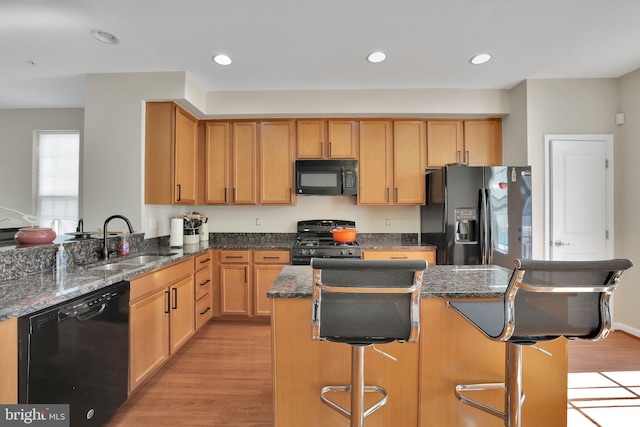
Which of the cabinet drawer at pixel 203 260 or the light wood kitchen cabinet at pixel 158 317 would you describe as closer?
the light wood kitchen cabinet at pixel 158 317

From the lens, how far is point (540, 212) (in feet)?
10.5

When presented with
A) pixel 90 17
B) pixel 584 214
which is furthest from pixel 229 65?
pixel 584 214

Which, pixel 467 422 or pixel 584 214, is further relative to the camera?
pixel 584 214

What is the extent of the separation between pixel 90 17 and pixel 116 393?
100 inches

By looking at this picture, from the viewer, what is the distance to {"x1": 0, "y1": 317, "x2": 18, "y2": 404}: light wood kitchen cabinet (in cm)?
118

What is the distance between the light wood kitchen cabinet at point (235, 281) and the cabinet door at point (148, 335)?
3.34ft

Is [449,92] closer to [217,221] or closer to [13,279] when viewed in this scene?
[217,221]

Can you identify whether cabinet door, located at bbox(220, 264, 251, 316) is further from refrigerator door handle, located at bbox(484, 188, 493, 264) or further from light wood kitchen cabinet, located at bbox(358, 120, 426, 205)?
refrigerator door handle, located at bbox(484, 188, 493, 264)

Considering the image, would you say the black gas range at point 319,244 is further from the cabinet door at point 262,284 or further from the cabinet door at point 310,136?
the cabinet door at point 310,136

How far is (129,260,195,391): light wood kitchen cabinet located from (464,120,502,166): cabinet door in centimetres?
339

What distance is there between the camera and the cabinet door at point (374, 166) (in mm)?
3621

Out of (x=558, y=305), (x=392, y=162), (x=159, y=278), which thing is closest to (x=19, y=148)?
(x=159, y=278)

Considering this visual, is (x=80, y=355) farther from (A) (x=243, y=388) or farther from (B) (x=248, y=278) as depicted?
(B) (x=248, y=278)

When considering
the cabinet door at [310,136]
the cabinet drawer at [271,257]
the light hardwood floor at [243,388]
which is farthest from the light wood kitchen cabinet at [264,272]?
the cabinet door at [310,136]
